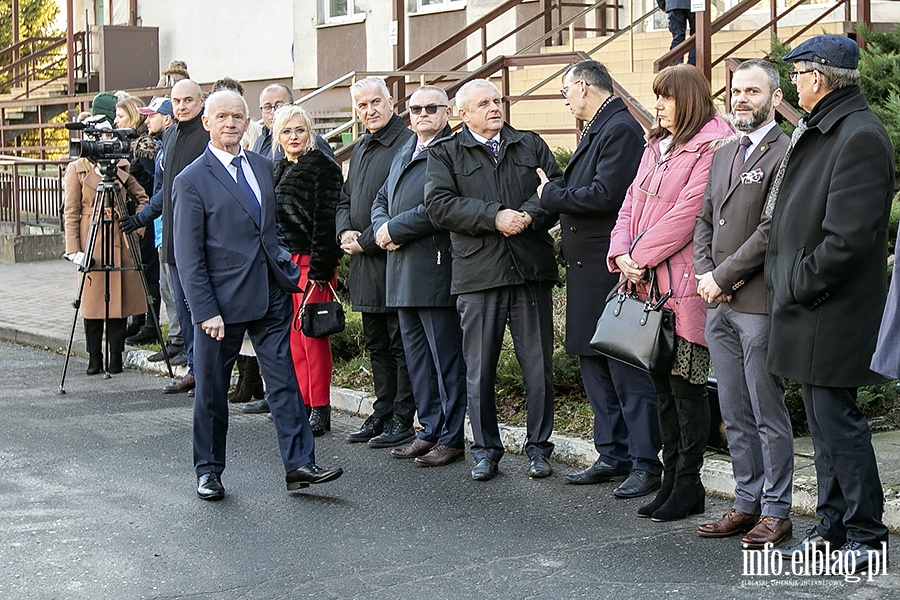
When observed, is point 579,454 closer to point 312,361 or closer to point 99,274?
point 312,361

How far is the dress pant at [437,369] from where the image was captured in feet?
24.6

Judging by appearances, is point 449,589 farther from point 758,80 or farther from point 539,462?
point 758,80

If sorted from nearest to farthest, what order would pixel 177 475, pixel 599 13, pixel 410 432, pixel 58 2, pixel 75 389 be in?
pixel 177 475
pixel 410 432
pixel 75 389
pixel 599 13
pixel 58 2

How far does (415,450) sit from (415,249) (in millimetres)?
1156

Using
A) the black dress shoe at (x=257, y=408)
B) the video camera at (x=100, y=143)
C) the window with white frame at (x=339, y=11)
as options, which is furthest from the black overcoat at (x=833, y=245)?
the window with white frame at (x=339, y=11)

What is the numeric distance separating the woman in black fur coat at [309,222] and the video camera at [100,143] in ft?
6.80

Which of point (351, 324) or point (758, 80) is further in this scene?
point (351, 324)

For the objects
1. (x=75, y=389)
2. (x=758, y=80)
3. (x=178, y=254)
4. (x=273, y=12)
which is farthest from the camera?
(x=273, y=12)

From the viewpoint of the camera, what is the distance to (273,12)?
1072 inches

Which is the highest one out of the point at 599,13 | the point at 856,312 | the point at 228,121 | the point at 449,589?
the point at 599,13

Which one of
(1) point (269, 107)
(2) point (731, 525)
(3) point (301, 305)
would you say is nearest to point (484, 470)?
(2) point (731, 525)

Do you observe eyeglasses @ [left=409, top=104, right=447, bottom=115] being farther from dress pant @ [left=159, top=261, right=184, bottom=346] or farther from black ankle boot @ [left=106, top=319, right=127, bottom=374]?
black ankle boot @ [left=106, top=319, right=127, bottom=374]

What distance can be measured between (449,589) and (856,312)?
1.94 metres

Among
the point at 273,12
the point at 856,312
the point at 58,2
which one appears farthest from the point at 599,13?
the point at 58,2
